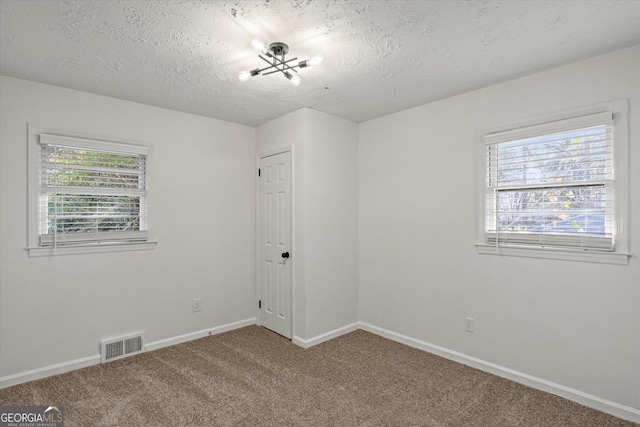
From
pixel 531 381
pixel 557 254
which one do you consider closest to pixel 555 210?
pixel 557 254

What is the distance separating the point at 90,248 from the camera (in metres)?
3.04

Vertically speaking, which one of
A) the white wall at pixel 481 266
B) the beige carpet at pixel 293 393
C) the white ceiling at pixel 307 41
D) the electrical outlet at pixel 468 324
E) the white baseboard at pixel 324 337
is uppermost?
the white ceiling at pixel 307 41

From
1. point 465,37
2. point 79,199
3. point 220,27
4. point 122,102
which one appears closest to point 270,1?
point 220,27

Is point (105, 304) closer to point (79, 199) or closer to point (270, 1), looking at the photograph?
point (79, 199)

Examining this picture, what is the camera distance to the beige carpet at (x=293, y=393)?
224 cm

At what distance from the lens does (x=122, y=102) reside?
10.5 feet

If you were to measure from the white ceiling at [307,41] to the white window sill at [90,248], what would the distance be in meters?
1.39

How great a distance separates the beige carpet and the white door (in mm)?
576

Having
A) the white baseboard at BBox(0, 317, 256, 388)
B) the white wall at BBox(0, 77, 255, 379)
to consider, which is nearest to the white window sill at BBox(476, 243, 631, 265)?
the white wall at BBox(0, 77, 255, 379)

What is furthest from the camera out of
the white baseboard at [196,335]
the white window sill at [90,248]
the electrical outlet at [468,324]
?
the white baseboard at [196,335]

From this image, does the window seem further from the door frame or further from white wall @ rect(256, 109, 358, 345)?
the door frame

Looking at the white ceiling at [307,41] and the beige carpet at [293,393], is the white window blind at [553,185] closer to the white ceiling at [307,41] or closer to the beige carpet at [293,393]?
the white ceiling at [307,41]

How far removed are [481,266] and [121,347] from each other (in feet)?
11.2

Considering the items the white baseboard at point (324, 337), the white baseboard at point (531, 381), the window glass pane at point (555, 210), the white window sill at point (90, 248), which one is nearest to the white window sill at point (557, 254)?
the window glass pane at point (555, 210)
